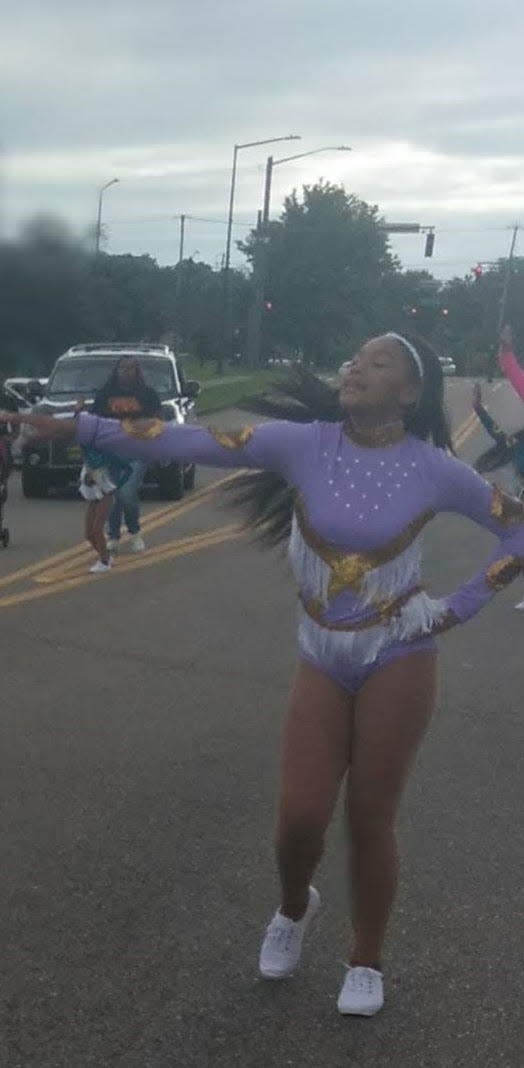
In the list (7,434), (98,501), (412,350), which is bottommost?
(98,501)

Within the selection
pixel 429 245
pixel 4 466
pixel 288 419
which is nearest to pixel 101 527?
pixel 4 466

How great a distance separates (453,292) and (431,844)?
99.7 metres

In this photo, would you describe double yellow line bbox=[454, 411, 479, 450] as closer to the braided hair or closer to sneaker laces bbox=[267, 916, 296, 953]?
the braided hair

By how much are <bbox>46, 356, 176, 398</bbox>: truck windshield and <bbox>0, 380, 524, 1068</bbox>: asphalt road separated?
8.75 m

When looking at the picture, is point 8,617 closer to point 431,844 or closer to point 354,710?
point 431,844

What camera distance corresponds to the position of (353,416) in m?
4.21

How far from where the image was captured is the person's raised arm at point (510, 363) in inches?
292

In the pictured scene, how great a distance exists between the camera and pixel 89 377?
→ 19250mm

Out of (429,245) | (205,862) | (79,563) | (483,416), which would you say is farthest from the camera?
(429,245)

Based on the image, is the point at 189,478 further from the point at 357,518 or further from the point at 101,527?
the point at 357,518

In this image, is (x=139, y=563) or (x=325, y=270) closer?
(x=139, y=563)

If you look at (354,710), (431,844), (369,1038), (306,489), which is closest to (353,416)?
(306,489)

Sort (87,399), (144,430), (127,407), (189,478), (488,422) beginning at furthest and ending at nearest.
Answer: (189,478)
(87,399)
(127,407)
(488,422)
(144,430)

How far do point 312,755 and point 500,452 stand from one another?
11.2 ft
